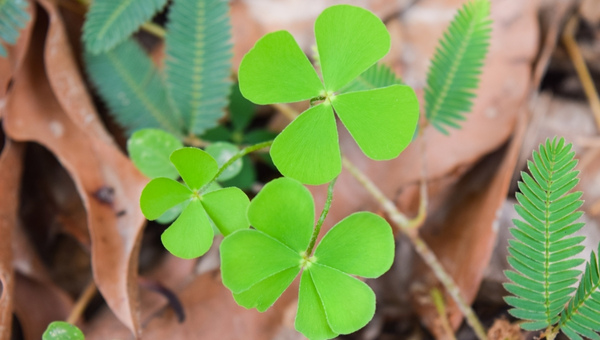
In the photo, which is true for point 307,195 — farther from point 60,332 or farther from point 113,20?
point 113,20

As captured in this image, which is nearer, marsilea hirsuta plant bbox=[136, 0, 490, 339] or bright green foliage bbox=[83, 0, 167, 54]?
marsilea hirsuta plant bbox=[136, 0, 490, 339]

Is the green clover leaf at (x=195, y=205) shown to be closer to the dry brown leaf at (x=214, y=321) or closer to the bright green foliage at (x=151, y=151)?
the bright green foliage at (x=151, y=151)

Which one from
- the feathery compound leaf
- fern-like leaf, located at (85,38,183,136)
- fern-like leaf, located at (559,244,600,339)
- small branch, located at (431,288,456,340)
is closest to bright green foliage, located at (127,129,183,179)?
fern-like leaf, located at (85,38,183,136)

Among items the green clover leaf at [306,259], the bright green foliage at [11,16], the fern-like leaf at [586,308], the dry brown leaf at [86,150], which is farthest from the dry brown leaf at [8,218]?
the fern-like leaf at [586,308]

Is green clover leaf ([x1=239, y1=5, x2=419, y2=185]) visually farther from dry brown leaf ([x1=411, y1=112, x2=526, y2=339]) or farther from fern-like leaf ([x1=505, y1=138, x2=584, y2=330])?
dry brown leaf ([x1=411, y1=112, x2=526, y2=339])

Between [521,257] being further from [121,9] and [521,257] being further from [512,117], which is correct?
[121,9]

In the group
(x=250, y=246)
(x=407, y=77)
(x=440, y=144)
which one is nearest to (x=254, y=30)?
(x=407, y=77)

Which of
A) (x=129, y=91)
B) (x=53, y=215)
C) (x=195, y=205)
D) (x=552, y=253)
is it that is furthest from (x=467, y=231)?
(x=53, y=215)
